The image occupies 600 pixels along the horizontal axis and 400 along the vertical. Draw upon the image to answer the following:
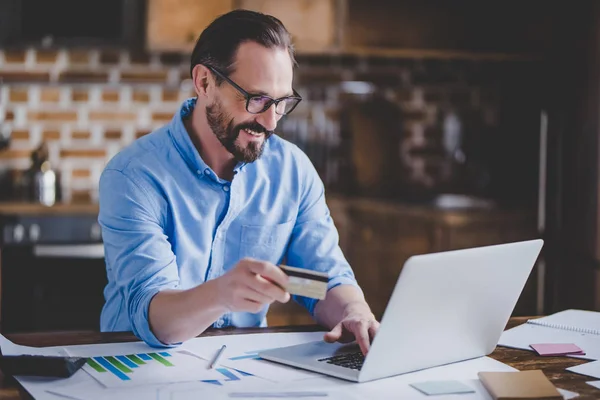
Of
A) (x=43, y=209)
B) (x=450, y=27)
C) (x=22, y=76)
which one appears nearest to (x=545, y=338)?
(x=43, y=209)

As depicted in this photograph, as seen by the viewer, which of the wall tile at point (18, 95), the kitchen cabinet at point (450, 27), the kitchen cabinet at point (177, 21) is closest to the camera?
the kitchen cabinet at point (177, 21)

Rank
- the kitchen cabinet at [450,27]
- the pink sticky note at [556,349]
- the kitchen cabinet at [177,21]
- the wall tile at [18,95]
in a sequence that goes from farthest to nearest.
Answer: the kitchen cabinet at [450,27] < the wall tile at [18,95] < the kitchen cabinet at [177,21] < the pink sticky note at [556,349]

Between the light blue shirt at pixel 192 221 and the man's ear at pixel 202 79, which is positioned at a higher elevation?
the man's ear at pixel 202 79

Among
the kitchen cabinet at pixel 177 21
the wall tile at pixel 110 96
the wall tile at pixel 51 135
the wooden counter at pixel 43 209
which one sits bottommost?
the wooden counter at pixel 43 209

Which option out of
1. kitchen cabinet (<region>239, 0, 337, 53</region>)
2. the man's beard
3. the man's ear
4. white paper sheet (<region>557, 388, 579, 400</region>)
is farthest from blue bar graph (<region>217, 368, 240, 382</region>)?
kitchen cabinet (<region>239, 0, 337, 53</region>)

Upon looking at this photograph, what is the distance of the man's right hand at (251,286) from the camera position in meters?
1.39

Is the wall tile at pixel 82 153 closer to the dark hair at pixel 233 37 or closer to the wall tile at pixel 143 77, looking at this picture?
A: the wall tile at pixel 143 77

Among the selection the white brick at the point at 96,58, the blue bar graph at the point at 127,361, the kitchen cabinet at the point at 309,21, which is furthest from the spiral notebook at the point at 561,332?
the white brick at the point at 96,58

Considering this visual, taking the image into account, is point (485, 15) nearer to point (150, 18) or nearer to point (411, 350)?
point (150, 18)

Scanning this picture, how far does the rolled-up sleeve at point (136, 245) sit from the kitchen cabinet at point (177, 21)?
→ 216 centimetres

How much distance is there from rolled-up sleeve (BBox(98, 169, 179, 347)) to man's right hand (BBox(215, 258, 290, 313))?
0.22 metres

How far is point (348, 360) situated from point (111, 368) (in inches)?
16.4

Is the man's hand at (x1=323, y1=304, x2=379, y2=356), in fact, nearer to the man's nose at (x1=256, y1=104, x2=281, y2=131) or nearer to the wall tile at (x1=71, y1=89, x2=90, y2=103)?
the man's nose at (x1=256, y1=104, x2=281, y2=131)

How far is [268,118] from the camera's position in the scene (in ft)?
6.31
